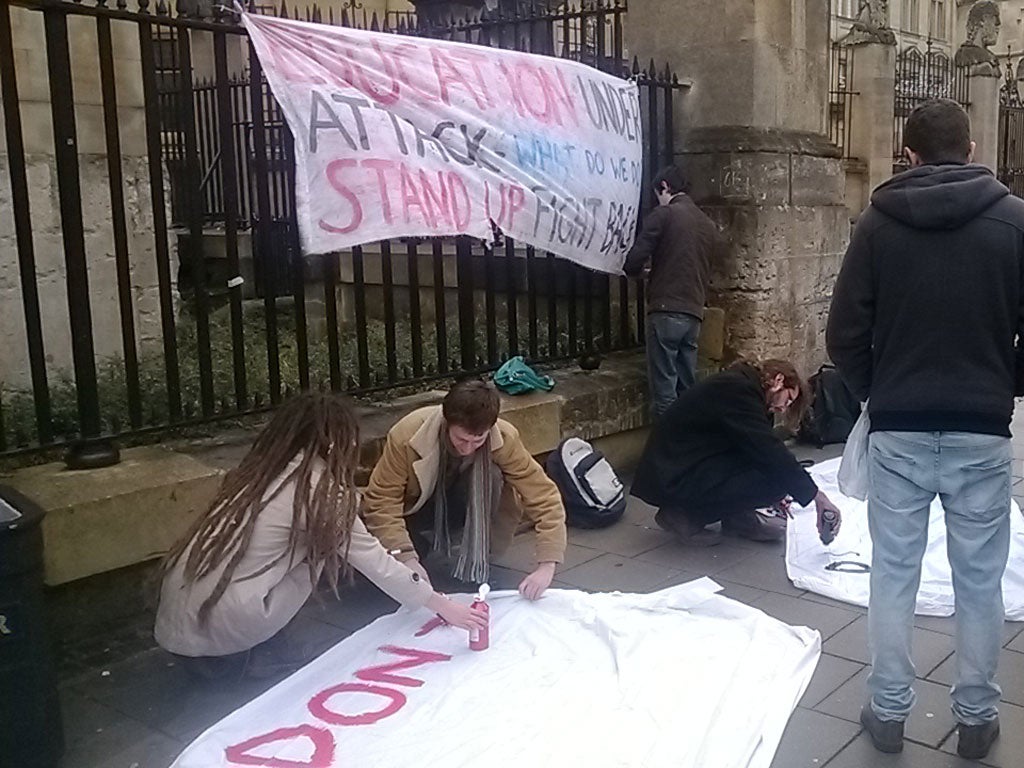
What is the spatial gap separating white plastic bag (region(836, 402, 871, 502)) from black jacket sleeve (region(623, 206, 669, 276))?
2.90m

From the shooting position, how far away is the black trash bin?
2.92m

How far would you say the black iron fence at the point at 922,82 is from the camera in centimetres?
1695

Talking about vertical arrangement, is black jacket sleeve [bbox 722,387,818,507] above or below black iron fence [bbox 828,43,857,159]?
below

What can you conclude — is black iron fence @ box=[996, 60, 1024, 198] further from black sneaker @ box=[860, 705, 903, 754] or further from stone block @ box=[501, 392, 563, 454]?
black sneaker @ box=[860, 705, 903, 754]

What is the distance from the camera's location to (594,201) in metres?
6.02

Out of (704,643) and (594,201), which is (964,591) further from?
(594,201)

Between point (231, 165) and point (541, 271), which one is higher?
point (231, 165)

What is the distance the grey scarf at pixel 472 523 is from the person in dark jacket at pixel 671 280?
2189mm

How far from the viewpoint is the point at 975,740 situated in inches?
124

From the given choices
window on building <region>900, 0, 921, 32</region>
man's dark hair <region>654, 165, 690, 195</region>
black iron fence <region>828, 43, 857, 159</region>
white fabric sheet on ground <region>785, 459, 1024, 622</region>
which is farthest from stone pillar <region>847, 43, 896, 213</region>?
window on building <region>900, 0, 921, 32</region>

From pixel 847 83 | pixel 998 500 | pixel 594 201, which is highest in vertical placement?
pixel 847 83

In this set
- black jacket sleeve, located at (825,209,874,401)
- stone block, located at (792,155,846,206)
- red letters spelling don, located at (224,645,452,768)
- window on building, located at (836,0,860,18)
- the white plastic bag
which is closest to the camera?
red letters spelling don, located at (224,645,452,768)

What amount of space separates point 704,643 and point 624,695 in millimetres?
508

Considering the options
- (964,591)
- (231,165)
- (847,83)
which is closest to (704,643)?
(964,591)
